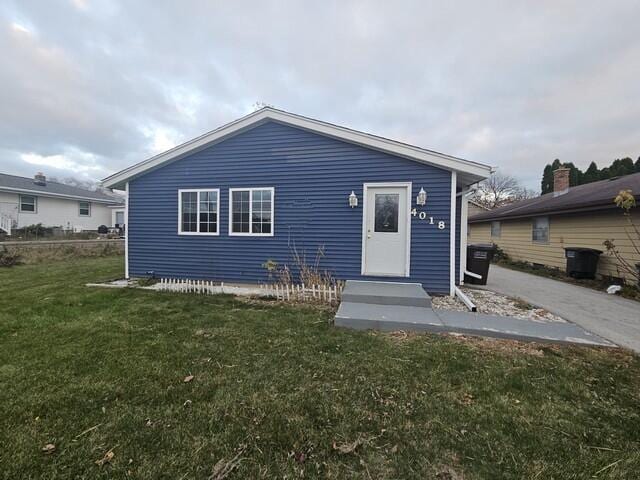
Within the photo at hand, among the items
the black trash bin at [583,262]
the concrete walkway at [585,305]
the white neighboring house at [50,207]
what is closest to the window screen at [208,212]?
the concrete walkway at [585,305]

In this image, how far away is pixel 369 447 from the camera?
186 centimetres

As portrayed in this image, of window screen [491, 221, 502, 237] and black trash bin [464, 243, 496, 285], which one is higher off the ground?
window screen [491, 221, 502, 237]

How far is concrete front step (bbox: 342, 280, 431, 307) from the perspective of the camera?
16.4 ft

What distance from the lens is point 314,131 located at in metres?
6.56

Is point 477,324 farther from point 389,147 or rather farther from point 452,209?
point 389,147

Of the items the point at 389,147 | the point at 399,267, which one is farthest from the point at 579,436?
the point at 389,147

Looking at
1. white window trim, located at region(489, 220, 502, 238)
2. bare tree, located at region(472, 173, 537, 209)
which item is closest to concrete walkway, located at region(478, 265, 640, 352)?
white window trim, located at region(489, 220, 502, 238)

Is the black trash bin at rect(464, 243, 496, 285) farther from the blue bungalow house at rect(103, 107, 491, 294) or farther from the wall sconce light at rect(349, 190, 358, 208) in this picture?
the wall sconce light at rect(349, 190, 358, 208)

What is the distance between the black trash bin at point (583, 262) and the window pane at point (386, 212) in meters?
6.97

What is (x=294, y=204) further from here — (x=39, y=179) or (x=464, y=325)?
(x=39, y=179)

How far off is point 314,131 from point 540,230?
35.8ft

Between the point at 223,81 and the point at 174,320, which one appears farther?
the point at 223,81

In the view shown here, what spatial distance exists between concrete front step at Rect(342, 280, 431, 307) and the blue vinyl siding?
80cm

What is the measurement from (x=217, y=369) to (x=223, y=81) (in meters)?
14.5
